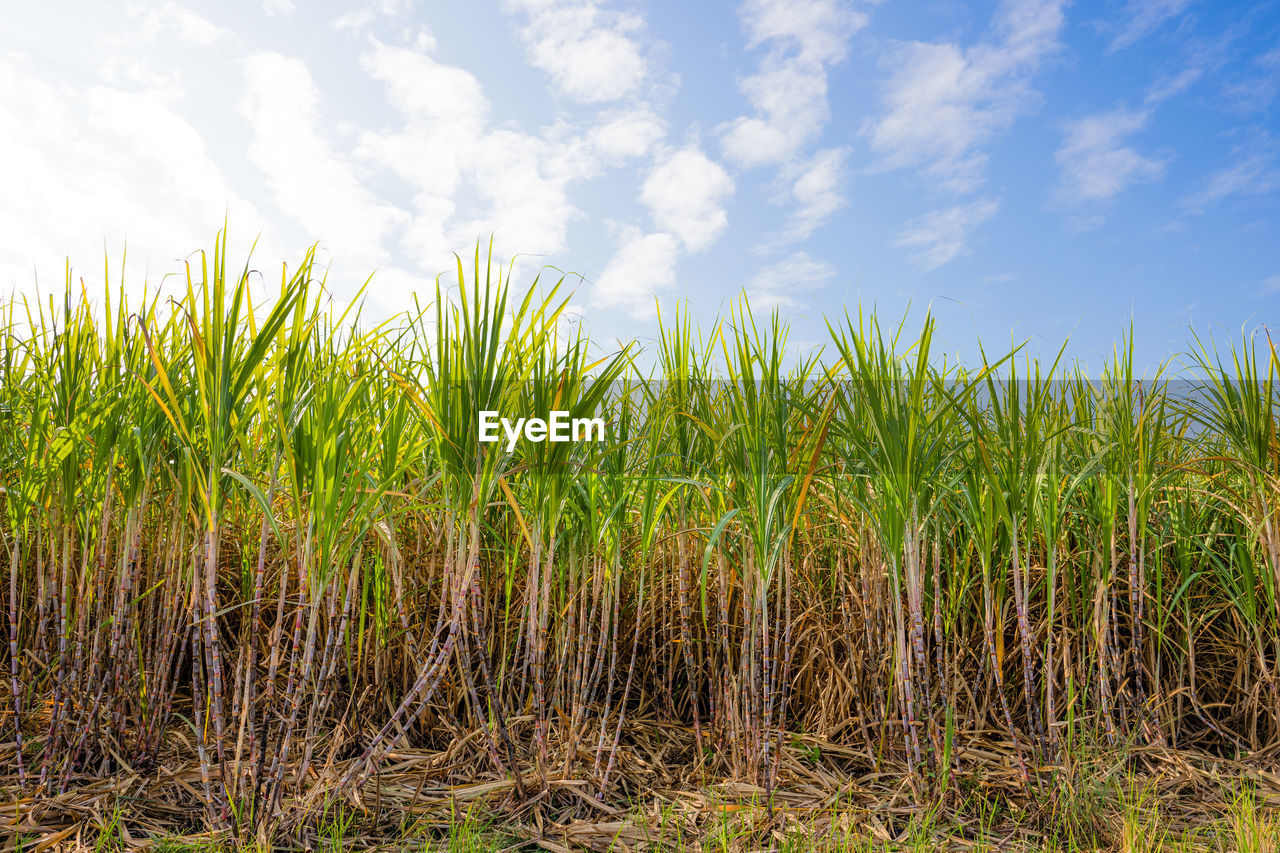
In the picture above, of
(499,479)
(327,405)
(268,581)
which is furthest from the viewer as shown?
(268,581)

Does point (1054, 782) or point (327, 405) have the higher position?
point (327, 405)

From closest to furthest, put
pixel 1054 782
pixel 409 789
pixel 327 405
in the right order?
pixel 327 405 < pixel 1054 782 < pixel 409 789

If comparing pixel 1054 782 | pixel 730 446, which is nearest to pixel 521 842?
pixel 730 446

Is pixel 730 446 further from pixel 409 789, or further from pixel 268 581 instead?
pixel 268 581

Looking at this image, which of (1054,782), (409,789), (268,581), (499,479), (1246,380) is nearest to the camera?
(499,479)

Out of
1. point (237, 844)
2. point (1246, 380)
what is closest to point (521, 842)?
point (237, 844)

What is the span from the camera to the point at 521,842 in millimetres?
1703

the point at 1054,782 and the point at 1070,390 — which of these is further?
the point at 1070,390

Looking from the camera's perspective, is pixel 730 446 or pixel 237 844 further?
pixel 730 446

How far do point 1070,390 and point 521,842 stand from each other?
8.46 feet

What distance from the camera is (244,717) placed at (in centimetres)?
159

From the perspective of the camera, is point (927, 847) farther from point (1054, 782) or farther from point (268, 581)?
point (268, 581)

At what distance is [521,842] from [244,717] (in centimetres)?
73

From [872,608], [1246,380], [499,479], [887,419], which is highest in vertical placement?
[1246,380]
